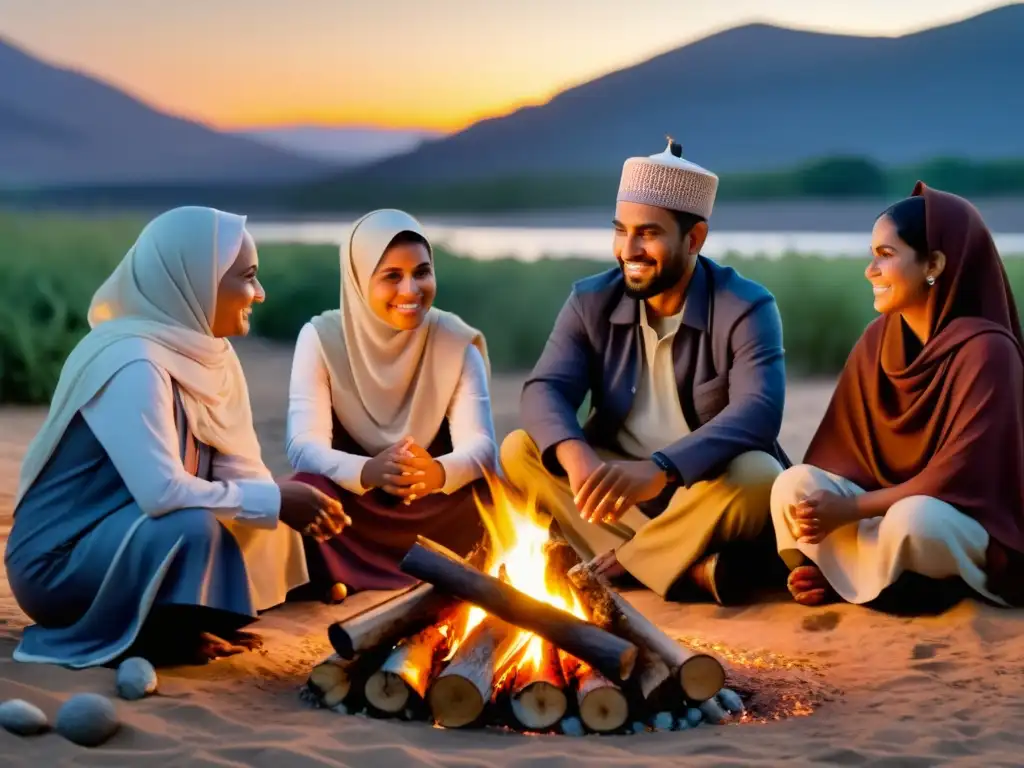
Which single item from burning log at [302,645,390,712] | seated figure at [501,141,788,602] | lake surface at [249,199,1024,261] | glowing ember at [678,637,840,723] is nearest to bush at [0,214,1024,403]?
lake surface at [249,199,1024,261]

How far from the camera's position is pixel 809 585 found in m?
4.96

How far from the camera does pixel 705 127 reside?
16703mm

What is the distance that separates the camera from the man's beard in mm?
5113

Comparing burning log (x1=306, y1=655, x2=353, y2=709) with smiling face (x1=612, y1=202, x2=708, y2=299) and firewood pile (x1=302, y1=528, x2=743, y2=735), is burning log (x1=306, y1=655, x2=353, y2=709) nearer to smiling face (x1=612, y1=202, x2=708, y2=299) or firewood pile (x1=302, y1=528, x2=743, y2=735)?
firewood pile (x1=302, y1=528, x2=743, y2=735)

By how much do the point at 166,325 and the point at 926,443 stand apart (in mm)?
2719

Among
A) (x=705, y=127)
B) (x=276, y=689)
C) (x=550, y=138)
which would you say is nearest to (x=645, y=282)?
(x=276, y=689)

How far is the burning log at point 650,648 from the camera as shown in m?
3.65

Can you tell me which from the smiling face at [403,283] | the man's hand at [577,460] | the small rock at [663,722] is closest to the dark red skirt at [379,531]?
the man's hand at [577,460]

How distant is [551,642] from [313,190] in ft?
31.8

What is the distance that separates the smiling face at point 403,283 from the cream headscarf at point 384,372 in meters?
0.14

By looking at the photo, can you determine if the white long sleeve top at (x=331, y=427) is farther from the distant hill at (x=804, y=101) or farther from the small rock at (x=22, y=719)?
the distant hill at (x=804, y=101)

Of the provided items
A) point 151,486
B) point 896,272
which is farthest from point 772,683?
point 151,486

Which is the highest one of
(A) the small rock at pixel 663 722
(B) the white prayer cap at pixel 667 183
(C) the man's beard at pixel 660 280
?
(B) the white prayer cap at pixel 667 183

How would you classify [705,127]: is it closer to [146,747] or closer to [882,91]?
[882,91]
